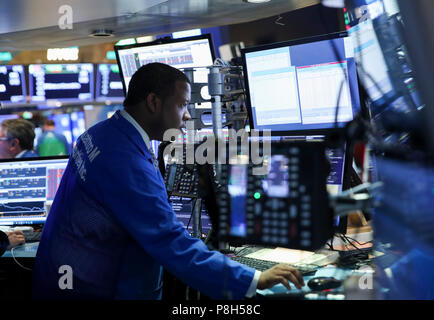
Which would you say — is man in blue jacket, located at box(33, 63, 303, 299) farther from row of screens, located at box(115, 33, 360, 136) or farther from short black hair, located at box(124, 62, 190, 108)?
row of screens, located at box(115, 33, 360, 136)

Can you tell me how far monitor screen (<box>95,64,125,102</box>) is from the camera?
464 centimetres

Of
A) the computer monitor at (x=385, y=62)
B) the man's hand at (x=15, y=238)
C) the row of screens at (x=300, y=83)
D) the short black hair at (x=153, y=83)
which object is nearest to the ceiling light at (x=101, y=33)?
the row of screens at (x=300, y=83)

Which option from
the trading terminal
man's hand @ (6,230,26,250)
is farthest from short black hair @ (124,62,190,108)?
man's hand @ (6,230,26,250)

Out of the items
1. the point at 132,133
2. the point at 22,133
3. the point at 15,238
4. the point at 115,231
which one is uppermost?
the point at 132,133

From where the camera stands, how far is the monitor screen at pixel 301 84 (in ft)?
6.81

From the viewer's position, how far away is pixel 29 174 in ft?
10.2

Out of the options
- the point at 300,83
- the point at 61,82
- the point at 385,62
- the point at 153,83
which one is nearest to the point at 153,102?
the point at 153,83

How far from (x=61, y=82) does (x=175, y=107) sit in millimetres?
2776

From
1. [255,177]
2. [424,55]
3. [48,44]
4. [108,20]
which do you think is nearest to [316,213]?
[255,177]

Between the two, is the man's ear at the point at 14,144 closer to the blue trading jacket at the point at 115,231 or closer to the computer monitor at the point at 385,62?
the blue trading jacket at the point at 115,231

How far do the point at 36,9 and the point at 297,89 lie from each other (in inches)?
65.8

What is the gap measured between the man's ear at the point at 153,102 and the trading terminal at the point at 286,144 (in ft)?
0.72

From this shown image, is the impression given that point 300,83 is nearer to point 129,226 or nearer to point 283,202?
point 129,226

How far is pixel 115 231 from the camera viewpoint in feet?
5.90
